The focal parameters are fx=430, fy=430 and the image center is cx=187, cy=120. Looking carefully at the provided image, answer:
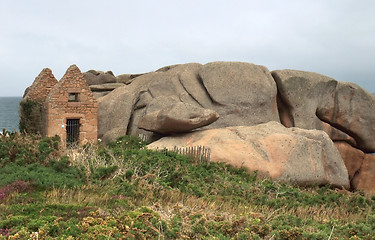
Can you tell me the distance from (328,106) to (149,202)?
1782 centimetres

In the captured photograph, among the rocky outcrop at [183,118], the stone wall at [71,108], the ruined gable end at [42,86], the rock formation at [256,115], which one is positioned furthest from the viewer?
the ruined gable end at [42,86]

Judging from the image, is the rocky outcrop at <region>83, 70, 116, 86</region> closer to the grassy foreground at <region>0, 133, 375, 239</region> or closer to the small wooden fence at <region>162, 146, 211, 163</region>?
the small wooden fence at <region>162, 146, 211, 163</region>

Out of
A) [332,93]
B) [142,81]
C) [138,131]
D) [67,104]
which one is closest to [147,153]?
[138,131]

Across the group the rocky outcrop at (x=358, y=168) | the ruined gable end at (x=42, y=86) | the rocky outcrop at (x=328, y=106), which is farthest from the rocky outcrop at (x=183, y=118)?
the rocky outcrop at (x=358, y=168)

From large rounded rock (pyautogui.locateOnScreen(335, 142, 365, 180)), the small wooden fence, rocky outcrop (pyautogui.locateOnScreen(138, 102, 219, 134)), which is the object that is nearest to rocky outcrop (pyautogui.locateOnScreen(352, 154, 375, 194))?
large rounded rock (pyautogui.locateOnScreen(335, 142, 365, 180))

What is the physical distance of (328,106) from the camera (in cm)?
2528

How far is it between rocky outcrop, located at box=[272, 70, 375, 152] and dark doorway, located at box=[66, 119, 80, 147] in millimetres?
11365

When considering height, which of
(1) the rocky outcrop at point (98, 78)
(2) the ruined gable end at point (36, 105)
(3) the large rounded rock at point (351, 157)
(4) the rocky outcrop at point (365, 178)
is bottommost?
(4) the rocky outcrop at point (365, 178)

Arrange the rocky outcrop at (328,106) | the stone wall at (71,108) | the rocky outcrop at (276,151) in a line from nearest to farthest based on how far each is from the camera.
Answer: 1. the rocky outcrop at (276,151)
2. the stone wall at (71,108)
3. the rocky outcrop at (328,106)

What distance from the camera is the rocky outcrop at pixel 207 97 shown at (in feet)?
73.7

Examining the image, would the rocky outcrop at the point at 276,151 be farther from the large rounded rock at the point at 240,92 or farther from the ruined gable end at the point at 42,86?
the ruined gable end at the point at 42,86

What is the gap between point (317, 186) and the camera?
16719 millimetres

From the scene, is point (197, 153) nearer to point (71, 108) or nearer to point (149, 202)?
point (149, 202)

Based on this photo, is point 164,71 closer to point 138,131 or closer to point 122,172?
point 138,131
